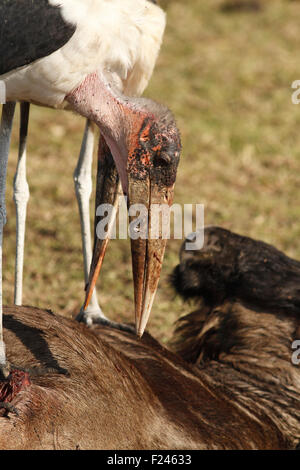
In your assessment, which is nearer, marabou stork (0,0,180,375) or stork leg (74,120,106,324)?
marabou stork (0,0,180,375)

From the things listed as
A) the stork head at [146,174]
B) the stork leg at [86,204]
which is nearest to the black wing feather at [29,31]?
the stork head at [146,174]

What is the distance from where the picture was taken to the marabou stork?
8.78ft

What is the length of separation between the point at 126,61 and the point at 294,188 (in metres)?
3.83

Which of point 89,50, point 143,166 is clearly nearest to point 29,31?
point 89,50

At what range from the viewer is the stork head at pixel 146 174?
265cm

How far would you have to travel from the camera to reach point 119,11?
2.97m

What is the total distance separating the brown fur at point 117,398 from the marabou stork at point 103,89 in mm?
200

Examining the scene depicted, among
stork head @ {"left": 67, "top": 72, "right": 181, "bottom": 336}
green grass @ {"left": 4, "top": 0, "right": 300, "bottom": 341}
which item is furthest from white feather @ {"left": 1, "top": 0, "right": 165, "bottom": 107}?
green grass @ {"left": 4, "top": 0, "right": 300, "bottom": 341}

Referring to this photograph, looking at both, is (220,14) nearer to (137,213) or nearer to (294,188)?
(294,188)

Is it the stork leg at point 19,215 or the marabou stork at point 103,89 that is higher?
the marabou stork at point 103,89

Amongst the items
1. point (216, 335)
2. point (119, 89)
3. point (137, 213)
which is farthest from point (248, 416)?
point (119, 89)

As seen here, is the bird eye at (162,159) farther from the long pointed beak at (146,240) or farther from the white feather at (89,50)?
the white feather at (89,50)

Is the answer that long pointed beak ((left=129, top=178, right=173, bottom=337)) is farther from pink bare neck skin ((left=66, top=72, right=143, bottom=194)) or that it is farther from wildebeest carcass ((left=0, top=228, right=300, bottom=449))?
wildebeest carcass ((left=0, top=228, right=300, bottom=449))

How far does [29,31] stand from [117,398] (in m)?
1.40
